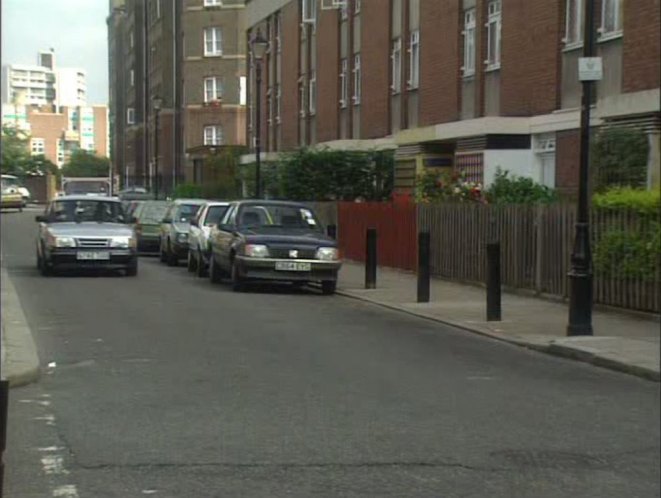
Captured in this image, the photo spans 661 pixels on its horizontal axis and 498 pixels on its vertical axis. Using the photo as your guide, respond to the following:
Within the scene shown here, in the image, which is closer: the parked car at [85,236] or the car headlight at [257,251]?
the car headlight at [257,251]

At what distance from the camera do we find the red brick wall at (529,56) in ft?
68.7

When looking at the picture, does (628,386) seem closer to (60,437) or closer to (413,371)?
(413,371)

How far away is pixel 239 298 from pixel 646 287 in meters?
6.50

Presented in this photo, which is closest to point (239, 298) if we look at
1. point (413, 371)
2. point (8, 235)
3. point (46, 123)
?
point (413, 371)

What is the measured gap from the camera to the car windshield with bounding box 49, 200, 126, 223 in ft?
67.7

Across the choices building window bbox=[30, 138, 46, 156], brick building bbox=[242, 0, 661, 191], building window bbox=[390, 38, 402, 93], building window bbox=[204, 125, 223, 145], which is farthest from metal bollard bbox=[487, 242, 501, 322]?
building window bbox=[204, 125, 223, 145]

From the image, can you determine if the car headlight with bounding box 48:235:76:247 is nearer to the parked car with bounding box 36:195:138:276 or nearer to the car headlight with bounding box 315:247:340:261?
the parked car with bounding box 36:195:138:276

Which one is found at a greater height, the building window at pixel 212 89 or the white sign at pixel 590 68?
the building window at pixel 212 89

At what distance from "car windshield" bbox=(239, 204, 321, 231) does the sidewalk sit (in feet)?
4.44

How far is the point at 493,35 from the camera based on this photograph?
2428 cm

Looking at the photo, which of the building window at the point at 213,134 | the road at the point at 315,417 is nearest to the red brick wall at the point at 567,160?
the road at the point at 315,417

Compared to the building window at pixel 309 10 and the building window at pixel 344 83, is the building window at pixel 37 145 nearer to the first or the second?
the building window at pixel 344 83

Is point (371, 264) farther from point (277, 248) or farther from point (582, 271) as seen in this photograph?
point (582, 271)

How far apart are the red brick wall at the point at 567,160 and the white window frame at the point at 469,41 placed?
4955 mm
